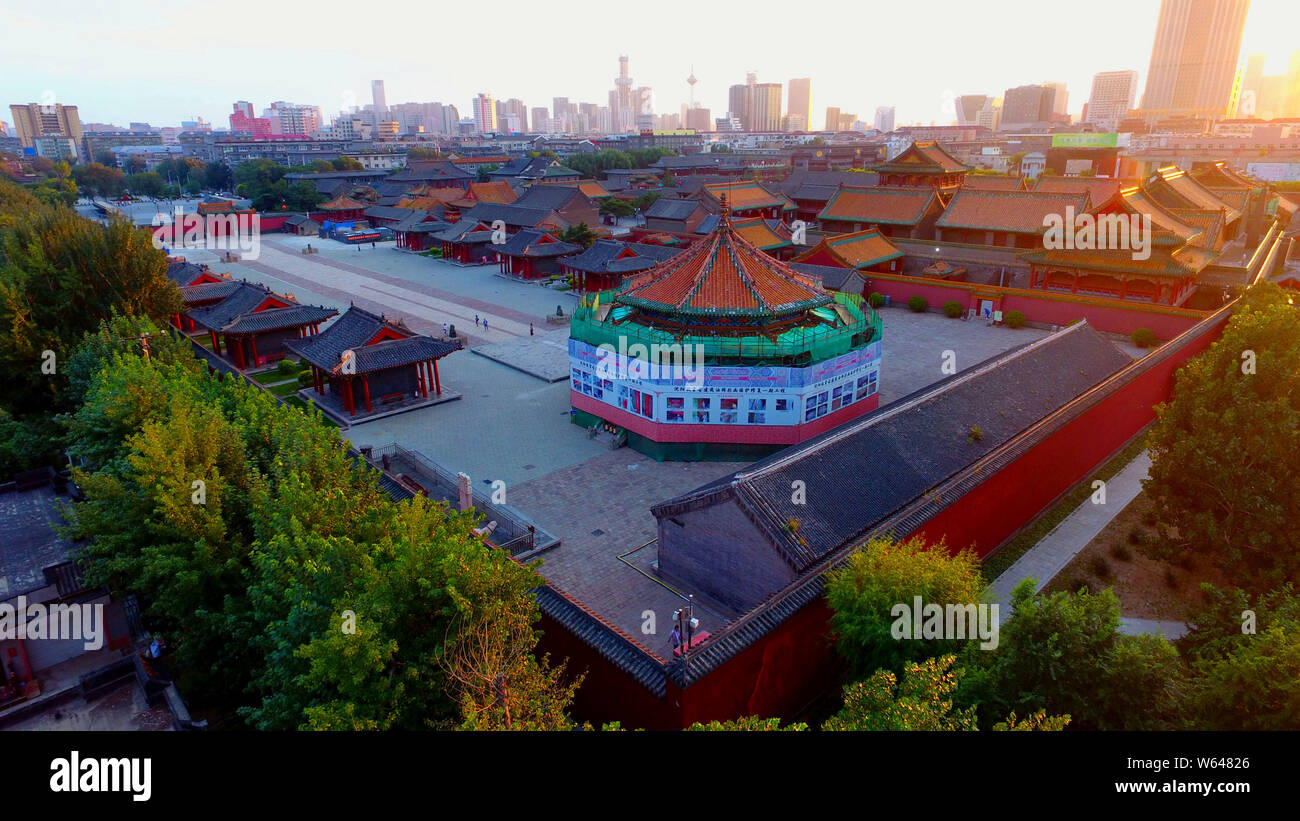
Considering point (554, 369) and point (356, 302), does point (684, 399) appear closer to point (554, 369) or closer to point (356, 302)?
point (554, 369)

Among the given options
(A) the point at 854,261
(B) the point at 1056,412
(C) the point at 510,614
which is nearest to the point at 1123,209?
(A) the point at 854,261

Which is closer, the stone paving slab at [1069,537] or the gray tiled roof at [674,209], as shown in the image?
the stone paving slab at [1069,537]

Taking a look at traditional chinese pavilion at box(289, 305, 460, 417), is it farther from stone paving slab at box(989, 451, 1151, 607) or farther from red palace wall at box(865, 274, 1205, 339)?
red palace wall at box(865, 274, 1205, 339)

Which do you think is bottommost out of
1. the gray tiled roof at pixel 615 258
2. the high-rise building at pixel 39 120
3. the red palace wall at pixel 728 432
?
the red palace wall at pixel 728 432

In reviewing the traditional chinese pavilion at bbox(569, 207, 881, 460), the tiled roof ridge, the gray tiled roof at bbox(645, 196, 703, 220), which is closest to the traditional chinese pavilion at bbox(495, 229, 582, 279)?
the gray tiled roof at bbox(645, 196, 703, 220)

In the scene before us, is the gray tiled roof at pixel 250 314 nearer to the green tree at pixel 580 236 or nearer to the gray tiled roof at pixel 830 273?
the green tree at pixel 580 236

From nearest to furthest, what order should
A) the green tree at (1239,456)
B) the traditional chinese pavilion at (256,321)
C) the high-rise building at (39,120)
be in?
1. the green tree at (1239,456)
2. the traditional chinese pavilion at (256,321)
3. the high-rise building at (39,120)

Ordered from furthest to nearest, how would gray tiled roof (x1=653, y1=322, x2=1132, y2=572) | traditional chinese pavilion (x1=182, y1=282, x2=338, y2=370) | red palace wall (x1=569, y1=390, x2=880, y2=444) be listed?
traditional chinese pavilion (x1=182, y1=282, x2=338, y2=370) → red palace wall (x1=569, y1=390, x2=880, y2=444) → gray tiled roof (x1=653, y1=322, x2=1132, y2=572)

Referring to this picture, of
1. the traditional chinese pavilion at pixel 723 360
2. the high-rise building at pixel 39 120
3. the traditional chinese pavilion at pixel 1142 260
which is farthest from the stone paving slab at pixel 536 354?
the high-rise building at pixel 39 120
